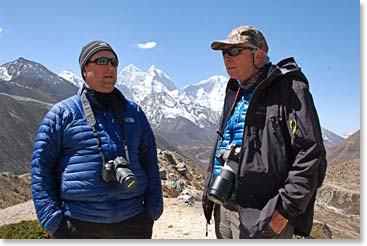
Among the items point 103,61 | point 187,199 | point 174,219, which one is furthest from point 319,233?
point 103,61

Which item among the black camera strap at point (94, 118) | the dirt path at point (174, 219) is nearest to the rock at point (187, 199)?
the dirt path at point (174, 219)

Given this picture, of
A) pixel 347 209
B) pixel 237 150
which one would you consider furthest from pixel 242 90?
pixel 347 209

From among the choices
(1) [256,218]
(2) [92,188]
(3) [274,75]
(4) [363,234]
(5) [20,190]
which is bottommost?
(5) [20,190]

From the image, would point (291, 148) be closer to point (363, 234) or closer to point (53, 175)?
point (363, 234)

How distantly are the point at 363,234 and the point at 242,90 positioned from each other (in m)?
1.65

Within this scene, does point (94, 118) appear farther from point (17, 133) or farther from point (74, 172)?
point (17, 133)

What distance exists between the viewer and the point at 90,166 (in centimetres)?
303

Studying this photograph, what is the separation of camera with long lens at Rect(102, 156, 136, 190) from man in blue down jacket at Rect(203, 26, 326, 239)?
1.98ft

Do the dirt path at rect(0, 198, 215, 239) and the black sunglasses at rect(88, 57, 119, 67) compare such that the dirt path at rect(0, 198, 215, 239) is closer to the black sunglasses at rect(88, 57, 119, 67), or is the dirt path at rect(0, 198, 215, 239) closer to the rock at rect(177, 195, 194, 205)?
the rock at rect(177, 195, 194, 205)

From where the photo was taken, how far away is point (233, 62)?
307 centimetres

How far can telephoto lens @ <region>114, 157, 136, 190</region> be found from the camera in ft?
9.57

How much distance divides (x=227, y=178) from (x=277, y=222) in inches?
18.3

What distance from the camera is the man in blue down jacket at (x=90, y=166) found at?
300 centimetres

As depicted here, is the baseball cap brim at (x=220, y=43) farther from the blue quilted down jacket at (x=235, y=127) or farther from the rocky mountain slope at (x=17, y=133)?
the rocky mountain slope at (x=17, y=133)
